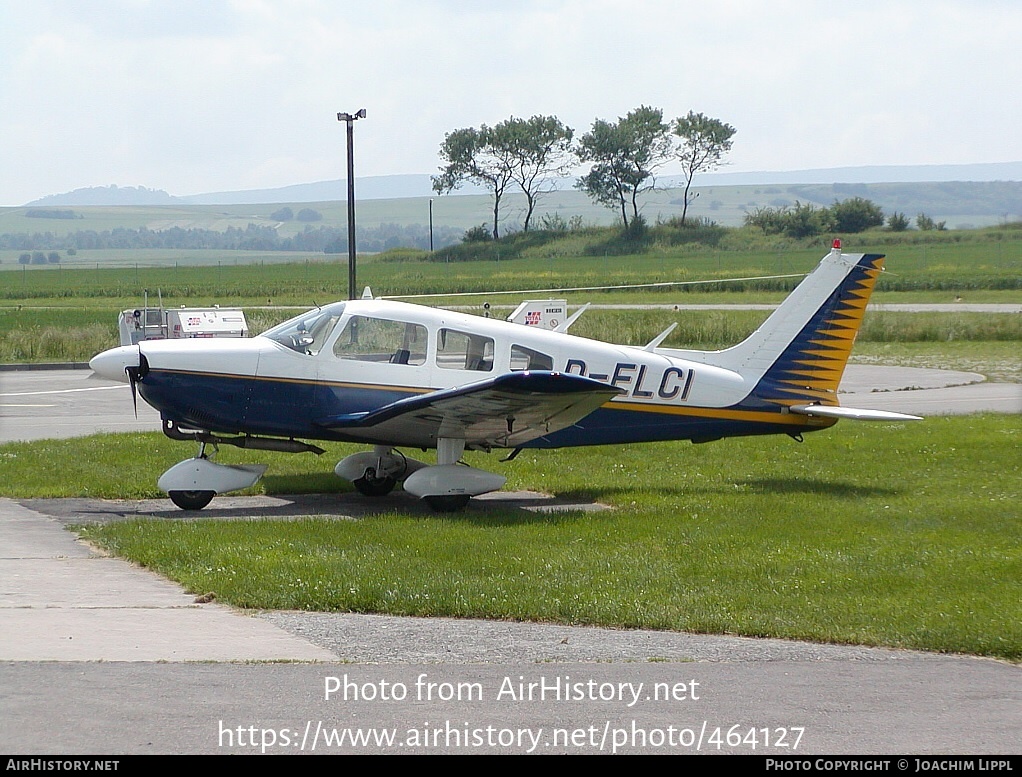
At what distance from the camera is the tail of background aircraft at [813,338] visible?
45.9 ft

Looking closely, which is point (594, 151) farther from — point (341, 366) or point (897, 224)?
point (341, 366)

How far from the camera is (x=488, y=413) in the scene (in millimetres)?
12094

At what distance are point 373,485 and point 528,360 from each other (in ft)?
7.79

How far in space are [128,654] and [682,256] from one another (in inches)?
3291

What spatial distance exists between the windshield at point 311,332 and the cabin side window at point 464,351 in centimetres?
113

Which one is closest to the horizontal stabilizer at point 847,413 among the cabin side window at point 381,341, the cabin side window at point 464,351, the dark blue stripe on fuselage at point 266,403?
the dark blue stripe on fuselage at point 266,403

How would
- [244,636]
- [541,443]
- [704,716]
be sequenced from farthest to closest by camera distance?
[541,443]
[244,636]
[704,716]

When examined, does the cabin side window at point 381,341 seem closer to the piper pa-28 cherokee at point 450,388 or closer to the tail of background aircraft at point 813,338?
the piper pa-28 cherokee at point 450,388

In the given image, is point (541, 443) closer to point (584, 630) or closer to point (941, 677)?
point (584, 630)

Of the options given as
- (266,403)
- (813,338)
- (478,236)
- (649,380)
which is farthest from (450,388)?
(478,236)

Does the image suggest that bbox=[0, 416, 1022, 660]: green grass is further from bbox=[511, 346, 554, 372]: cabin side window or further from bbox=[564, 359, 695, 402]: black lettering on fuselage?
bbox=[511, 346, 554, 372]: cabin side window

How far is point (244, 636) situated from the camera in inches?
293

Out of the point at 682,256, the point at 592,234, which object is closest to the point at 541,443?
the point at 682,256

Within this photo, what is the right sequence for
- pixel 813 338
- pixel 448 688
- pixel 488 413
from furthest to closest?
1. pixel 813 338
2. pixel 488 413
3. pixel 448 688
